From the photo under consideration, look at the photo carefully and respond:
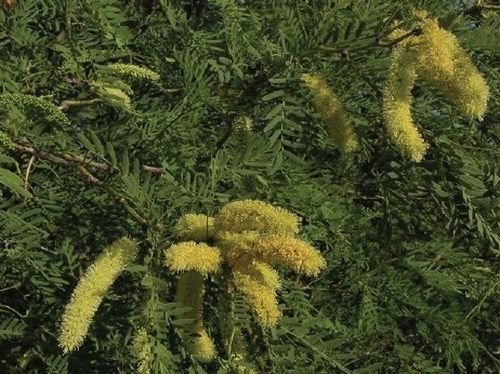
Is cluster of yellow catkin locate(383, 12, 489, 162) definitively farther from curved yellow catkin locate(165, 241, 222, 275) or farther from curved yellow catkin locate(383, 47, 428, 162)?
curved yellow catkin locate(165, 241, 222, 275)

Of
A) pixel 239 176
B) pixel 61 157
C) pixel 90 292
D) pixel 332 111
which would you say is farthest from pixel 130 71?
pixel 90 292

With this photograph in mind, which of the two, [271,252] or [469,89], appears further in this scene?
[469,89]

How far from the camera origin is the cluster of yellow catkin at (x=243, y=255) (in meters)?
1.87

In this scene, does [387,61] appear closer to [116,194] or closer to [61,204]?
[116,194]

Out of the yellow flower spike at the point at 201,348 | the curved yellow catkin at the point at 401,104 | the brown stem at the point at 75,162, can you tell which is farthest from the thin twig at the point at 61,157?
the curved yellow catkin at the point at 401,104

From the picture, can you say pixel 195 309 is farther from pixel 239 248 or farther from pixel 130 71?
pixel 130 71

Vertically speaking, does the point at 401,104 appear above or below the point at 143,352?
above

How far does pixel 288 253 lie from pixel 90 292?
50 cm

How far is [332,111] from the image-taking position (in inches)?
88.0

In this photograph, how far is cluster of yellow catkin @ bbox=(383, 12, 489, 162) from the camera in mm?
2037

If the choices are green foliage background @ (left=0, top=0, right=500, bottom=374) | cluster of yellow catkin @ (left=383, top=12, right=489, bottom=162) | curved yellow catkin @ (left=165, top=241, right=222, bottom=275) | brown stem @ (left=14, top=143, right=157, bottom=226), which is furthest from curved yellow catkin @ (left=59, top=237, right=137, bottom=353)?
cluster of yellow catkin @ (left=383, top=12, right=489, bottom=162)

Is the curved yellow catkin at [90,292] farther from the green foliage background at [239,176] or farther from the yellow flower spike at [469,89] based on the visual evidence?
the yellow flower spike at [469,89]

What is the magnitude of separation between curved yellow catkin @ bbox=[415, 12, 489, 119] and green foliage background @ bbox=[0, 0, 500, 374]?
0.09 metres

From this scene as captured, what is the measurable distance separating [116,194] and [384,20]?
85cm
